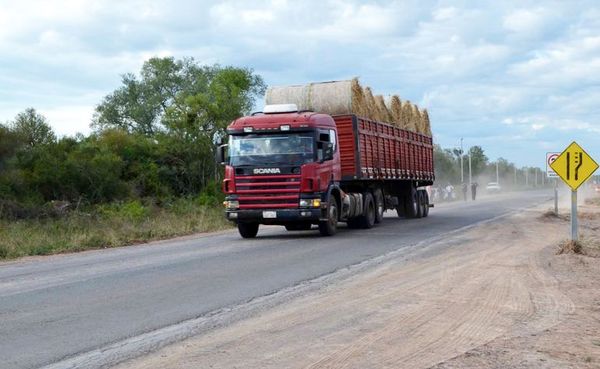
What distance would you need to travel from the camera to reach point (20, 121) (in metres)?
48.8

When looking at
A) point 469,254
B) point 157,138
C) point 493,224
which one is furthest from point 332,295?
point 157,138

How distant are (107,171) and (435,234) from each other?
81.1ft

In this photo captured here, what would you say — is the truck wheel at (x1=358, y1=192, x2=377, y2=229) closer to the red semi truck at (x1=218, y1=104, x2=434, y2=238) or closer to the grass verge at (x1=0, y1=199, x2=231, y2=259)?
the red semi truck at (x1=218, y1=104, x2=434, y2=238)

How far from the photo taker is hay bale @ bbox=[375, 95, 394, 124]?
2511cm

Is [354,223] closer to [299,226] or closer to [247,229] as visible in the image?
[299,226]

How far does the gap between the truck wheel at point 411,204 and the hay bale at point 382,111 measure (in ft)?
14.7

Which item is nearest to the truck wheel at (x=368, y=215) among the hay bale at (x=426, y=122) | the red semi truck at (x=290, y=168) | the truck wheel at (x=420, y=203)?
the red semi truck at (x=290, y=168)

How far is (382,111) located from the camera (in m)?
25.5

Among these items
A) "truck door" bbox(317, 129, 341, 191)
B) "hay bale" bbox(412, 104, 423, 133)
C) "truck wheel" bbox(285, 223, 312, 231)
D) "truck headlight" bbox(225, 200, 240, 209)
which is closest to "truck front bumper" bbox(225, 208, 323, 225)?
"truck headlight" bbox(225, 200, 240, 209)

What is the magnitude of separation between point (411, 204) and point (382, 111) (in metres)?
5.84

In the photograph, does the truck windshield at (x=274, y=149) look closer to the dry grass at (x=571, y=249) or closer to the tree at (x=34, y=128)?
the dry grass at (x=571, y=249)

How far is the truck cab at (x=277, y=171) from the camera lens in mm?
19203

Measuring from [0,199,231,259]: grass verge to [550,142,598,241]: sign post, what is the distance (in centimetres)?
1116

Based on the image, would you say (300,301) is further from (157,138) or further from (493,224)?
(157,138)
